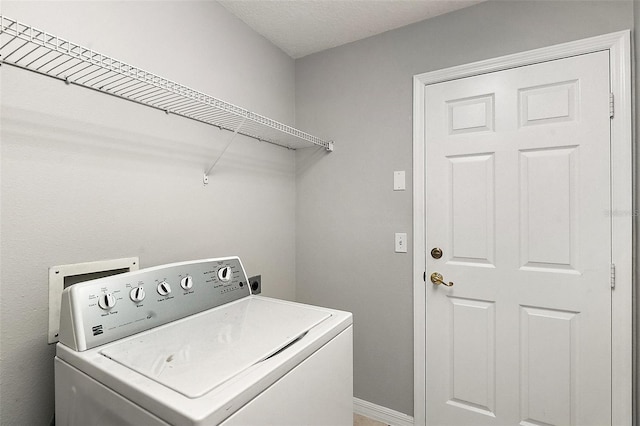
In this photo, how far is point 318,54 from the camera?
7.13 feet

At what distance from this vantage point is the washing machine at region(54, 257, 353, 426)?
672 mm

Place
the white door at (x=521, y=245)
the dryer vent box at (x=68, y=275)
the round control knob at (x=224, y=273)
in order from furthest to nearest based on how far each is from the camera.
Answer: the white door at (x=521, y=245)
the round control knob at (x=224, y=273)
the dryer vent box at (x=68, y=275)

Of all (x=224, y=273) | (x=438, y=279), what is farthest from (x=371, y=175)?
(x=224, y=273)

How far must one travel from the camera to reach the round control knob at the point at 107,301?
0.91 meters

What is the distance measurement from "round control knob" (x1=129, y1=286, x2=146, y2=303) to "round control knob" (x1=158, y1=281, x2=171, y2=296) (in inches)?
2.4

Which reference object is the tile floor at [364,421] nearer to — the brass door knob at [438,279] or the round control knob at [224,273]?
the brass door knob at [438,279]

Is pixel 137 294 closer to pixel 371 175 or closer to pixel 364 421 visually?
pixel 371 175

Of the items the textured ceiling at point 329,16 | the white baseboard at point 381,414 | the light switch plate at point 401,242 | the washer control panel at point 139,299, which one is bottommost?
the white baseboard at point 381,414

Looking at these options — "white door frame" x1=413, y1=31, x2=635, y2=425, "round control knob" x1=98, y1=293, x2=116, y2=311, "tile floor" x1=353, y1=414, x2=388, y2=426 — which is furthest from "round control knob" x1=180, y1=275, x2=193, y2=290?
"white door frame" x1=413, y1=31, x2=635, y2=425

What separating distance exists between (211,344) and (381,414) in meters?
1.53

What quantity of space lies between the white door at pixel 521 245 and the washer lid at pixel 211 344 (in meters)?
1.02

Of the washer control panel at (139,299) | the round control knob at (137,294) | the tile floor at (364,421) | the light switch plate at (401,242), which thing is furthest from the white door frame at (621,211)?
the round control knob at (137,294)

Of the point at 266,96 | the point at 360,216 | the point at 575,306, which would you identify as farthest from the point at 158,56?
the point at 575,306

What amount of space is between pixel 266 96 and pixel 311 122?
375 mm
